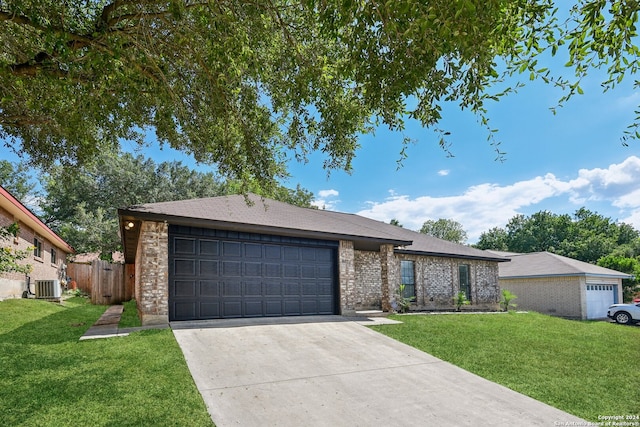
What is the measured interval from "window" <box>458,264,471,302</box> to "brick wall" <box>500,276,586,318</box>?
660cm

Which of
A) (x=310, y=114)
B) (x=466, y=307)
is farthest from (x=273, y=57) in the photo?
(x=466, y=307)

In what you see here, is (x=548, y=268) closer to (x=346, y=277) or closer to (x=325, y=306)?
(x=346, y=277)

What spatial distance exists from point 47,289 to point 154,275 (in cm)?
980

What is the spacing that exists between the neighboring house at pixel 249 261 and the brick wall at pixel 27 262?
401 cm

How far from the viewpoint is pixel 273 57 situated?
741 centimetres

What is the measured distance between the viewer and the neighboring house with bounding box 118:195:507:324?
10188 millimetres

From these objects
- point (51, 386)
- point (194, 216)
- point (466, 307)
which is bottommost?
point (466, 307)

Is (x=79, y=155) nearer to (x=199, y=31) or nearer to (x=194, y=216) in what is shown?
(x=194, y=216)

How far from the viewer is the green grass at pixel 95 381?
15.0 feet

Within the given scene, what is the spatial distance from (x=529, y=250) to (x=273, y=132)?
4725 cm

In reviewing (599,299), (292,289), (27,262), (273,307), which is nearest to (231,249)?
(273,307)

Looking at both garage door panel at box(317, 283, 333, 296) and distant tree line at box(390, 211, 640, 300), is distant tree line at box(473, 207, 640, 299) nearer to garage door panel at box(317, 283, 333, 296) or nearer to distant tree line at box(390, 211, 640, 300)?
distant tree line at box(390, 211, 640, 300)

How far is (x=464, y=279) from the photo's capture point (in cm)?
1914

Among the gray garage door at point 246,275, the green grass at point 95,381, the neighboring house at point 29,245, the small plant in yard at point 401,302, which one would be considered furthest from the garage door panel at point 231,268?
the small plant in yard at point 401,302
